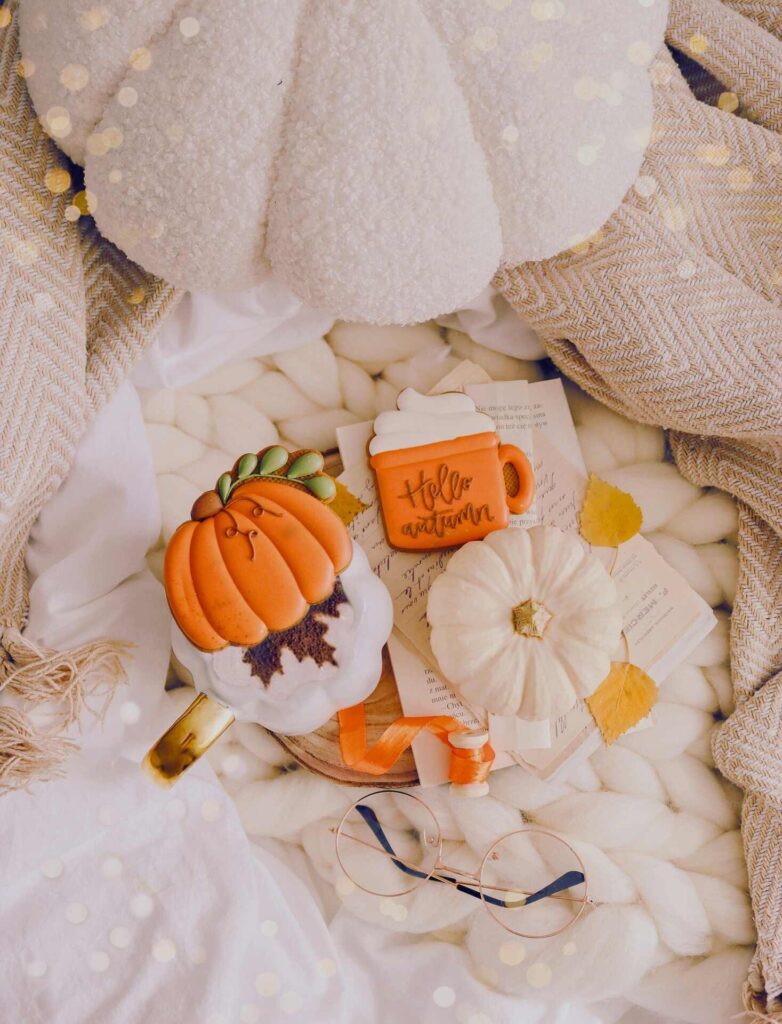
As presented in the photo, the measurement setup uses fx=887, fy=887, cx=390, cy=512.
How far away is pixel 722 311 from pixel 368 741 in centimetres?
49

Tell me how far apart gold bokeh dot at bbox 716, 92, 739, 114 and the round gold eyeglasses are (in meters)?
0.68

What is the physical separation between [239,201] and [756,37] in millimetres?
507

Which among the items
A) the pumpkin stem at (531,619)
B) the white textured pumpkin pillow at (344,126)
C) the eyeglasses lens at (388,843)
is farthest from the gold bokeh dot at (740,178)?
the eyeglasses lens at (388,843)

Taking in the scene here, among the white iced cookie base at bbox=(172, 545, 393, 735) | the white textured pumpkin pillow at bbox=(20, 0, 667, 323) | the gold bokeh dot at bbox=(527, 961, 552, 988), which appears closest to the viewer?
the white textured pumpkin pillow at bbox=(20, 0, 667, 323)

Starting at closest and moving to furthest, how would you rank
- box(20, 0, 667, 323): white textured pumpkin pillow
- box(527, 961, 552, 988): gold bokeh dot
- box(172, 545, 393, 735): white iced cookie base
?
box(20, 0, 667, 323): white textured pumpkin pillow < box(172, 545, 393, 735): white iced cookie base < box(527, 961, 552, 988): gold bokeh dot

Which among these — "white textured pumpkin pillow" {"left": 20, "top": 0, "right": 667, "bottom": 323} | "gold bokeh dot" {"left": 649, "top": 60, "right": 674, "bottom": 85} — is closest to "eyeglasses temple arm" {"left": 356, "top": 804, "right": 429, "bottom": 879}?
"white textured pumpkin pillow" {"left": 20, "top": 0, "right": 667, "bottom": 323}

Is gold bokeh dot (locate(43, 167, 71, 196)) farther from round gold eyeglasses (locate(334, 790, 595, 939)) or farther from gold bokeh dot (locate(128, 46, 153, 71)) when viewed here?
round gold eyeglasses (locate(334, 790, 595, 939))

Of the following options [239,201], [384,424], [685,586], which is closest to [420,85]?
[239,201]

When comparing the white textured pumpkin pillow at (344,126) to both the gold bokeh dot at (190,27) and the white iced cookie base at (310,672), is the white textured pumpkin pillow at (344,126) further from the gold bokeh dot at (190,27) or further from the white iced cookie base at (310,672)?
the white iced cookie base at (310,672)

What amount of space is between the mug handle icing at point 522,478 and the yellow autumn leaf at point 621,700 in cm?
17

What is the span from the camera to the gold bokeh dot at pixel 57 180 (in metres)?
0.70

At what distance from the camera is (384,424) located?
0.81 m

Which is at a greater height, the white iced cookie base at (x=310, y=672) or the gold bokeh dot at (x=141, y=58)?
the gold bokeh dot at (x=141, y=58)

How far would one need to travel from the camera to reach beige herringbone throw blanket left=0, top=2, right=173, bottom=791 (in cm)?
68
